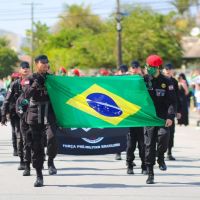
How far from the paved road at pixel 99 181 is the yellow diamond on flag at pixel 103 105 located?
3.16 ft

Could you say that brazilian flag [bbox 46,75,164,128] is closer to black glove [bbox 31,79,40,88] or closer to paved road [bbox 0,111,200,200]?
black glove [bbox 31,79,40,88]

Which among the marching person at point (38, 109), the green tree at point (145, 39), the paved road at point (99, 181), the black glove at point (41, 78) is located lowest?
the paved road at point (99, 181)

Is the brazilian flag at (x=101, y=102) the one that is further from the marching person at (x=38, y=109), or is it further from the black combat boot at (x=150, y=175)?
the black combat boot at (x=150, y=175)

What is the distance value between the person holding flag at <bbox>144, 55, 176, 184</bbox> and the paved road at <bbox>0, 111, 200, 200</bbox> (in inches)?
16.7

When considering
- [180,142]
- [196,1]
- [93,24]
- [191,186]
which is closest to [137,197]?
[191,186]

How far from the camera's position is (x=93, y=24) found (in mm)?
99750

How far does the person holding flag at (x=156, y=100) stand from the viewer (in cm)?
1113

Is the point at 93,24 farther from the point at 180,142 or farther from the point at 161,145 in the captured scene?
the point at 161,145

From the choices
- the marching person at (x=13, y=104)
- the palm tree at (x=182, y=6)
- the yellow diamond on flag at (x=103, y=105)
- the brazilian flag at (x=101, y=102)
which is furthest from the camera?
the palm tree at (x=182, y=6)

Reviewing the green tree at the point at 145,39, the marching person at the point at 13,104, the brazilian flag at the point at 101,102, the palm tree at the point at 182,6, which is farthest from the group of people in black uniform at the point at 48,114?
the palm tree at the point at 182,6

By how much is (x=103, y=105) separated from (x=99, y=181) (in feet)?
3.73

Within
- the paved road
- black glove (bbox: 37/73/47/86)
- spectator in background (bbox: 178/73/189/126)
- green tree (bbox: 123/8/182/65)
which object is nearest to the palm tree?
green tree (bbox: 123/8/182/65)

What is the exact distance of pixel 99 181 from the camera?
11.6 metres

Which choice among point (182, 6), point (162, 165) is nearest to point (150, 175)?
point (162, 165)
